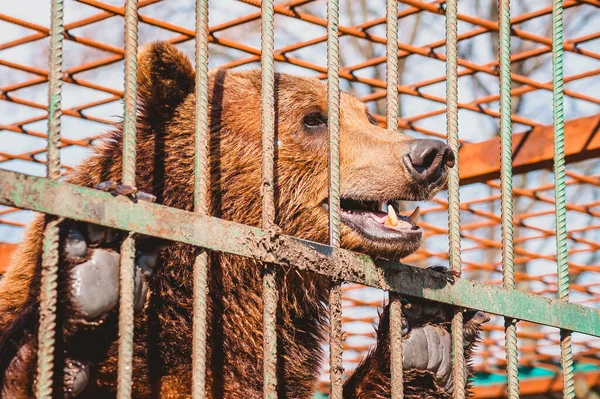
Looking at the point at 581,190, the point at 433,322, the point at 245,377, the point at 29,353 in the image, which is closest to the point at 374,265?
the point at 433,322

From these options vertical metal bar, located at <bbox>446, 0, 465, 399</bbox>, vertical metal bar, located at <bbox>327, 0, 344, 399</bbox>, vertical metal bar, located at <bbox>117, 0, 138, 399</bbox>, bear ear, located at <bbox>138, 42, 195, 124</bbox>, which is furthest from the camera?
bear ear, located at <bbox>138, 42, 195, 124</bbox>

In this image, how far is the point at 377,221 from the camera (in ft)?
13.6

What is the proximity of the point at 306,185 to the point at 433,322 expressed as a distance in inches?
36.7

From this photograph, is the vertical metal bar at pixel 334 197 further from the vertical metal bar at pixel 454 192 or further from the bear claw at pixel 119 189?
the bear claw at pixel 119 189

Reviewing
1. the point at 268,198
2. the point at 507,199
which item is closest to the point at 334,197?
the point at 268,198

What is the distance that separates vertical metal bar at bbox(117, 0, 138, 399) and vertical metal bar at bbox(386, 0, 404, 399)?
1039 mm

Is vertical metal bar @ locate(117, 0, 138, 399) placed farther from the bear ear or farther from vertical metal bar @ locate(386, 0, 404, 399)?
the bear ear

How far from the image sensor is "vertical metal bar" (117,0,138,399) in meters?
2.81

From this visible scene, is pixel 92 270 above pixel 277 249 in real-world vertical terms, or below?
below

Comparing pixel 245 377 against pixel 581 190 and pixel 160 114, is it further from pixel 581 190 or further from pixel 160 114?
pixel 581 190

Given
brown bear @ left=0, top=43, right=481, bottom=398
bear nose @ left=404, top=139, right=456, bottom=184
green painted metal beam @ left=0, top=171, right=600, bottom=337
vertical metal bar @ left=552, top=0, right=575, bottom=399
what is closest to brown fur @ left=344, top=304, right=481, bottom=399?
brown bear @ left=0, top=43, right=481, bottom=398

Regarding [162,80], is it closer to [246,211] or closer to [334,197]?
[246,211]

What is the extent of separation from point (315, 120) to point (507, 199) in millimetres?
1143

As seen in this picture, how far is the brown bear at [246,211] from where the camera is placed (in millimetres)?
3865
